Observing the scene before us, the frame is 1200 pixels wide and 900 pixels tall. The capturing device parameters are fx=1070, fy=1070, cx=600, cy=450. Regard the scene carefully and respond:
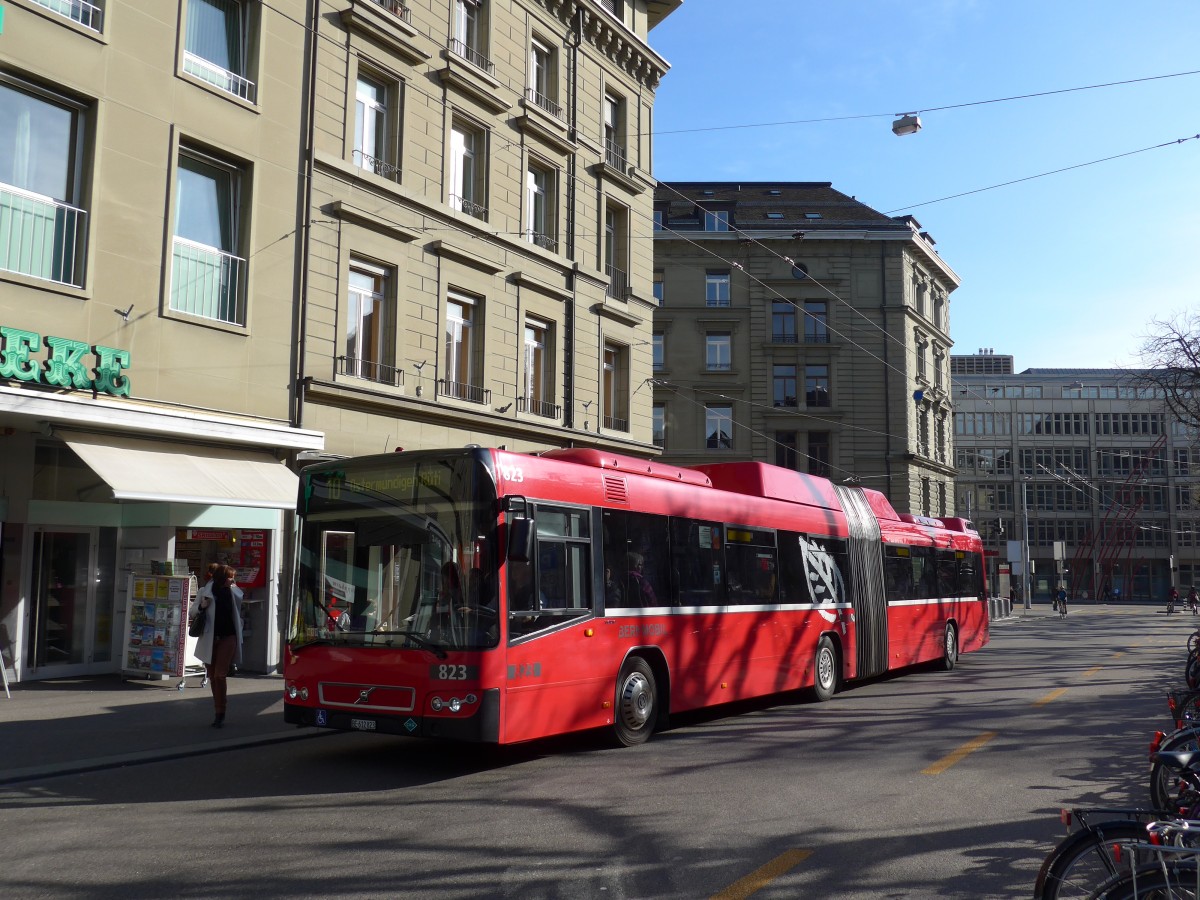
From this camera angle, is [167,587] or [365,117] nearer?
[167,587]

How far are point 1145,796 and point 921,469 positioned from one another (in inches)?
1901

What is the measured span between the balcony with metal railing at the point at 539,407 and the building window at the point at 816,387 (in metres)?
30.5

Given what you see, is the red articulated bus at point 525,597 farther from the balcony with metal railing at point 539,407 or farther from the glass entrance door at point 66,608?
the balcony with metal railing at point 539,407

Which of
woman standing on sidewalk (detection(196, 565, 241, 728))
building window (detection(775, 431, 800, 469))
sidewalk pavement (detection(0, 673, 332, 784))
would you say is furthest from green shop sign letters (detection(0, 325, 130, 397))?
building window (detection(775, 431, 800, 469))

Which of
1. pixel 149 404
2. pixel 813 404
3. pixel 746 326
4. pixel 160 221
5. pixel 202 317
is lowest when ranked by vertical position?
pixel 149 404

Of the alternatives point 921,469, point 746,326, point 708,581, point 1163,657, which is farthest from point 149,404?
point 921,469

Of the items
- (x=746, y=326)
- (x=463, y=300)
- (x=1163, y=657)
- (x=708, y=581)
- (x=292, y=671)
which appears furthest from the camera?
(x=746, y=326)

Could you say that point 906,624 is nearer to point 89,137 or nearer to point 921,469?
point 89,137

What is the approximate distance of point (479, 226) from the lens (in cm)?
2175

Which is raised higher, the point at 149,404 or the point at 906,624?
the point at 149,404

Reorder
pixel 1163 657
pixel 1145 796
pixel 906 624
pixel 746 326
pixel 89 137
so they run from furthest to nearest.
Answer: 1. pixel 746 326
2. pixel 1163 657
3. pixel 906 624
4. pixel 89 137
5. pixel 1145 796

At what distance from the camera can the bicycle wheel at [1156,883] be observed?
4.08m

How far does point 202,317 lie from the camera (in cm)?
1628

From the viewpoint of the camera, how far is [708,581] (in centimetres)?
1273
